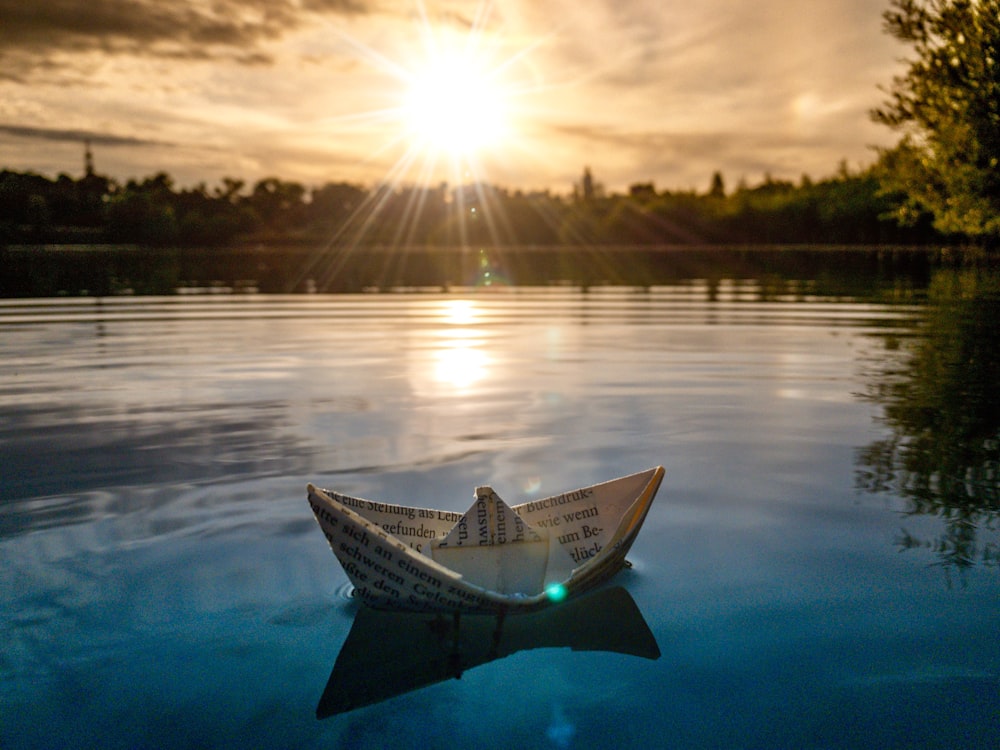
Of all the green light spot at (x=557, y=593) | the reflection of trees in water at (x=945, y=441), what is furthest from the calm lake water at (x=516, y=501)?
the green light spot at (x=557, y=593)

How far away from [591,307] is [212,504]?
31.8 m

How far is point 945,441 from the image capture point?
1402 cm

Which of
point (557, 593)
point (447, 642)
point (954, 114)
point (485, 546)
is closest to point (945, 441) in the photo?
point (557, 593)

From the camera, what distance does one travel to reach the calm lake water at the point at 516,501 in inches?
245

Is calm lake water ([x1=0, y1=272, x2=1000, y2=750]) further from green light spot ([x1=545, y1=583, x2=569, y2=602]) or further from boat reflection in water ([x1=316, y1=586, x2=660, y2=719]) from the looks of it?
green light spot ([x1=545, y1=583, x2=569, y2=602])

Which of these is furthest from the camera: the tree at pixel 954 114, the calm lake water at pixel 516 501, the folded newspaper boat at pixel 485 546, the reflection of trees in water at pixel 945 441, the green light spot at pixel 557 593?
the tree at pixel 954 114

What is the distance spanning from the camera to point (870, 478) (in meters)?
11.9

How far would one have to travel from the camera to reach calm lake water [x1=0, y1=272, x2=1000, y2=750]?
245 inches

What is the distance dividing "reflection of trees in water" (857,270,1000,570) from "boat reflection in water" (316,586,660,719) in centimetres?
385

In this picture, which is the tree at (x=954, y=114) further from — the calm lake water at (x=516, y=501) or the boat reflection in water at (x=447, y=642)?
the boat reflection in water at (x=447, y=642)

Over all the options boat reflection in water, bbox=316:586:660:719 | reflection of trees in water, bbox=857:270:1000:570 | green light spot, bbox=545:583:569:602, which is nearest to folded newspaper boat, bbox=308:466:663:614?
green light spot, bbox=545:583:569:602

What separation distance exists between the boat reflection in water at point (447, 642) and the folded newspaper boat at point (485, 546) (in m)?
0.34

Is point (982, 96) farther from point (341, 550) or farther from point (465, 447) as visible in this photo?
point (341, 550)

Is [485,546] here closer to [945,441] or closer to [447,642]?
[447,642]
